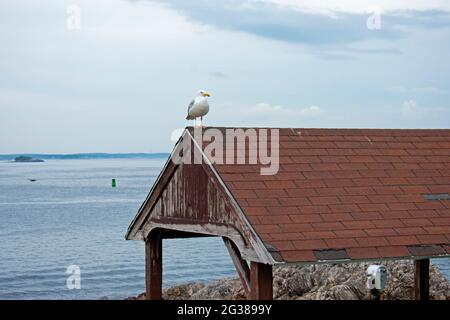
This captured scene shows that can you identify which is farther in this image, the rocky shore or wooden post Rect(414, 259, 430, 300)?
the rocky shore

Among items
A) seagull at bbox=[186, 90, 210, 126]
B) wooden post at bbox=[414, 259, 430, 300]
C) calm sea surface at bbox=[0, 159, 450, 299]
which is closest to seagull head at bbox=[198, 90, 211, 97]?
seagull at bbox=[186, 90, 210, 126]

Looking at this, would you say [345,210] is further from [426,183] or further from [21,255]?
[21,255]

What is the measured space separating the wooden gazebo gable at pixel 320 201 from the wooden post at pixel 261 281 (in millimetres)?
15

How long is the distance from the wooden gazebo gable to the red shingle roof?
0.02 m

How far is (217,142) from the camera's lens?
13.7 meters

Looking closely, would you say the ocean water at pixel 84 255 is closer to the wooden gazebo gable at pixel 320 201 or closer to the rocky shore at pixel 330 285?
the rocky shore at pixel 330 285

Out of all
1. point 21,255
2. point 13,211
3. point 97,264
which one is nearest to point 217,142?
point 97,264

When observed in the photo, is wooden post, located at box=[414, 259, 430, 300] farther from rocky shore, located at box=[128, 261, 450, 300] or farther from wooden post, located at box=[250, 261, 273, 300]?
wooden post, located at box=[250, 261, 273, 300]

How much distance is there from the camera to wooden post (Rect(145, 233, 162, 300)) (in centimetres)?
1592

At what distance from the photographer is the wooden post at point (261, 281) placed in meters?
12.2

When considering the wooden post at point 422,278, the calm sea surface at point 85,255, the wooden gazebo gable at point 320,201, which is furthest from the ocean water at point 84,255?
the wooden gazebo gable at point 320,201

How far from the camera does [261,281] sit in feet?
40.2
